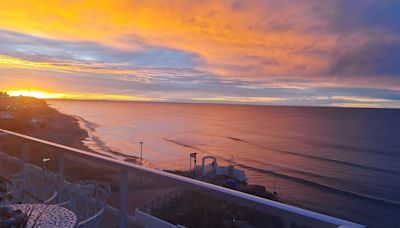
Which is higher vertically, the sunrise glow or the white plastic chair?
the sunrise glow

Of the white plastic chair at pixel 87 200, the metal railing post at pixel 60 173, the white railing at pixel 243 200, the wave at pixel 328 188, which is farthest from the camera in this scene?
the wave at pixel 328 188

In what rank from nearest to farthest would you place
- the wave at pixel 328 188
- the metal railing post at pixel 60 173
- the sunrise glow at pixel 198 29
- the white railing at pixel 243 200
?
the white railing at pixel 243 200 < the metal railing post at pixel 60 173 < the sunrise glow at pixel 198 29 < the wave at pixel 328 188

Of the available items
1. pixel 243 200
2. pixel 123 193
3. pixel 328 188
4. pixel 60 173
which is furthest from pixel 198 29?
pixel 328 188

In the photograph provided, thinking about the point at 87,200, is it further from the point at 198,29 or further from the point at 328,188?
the point at 328,188

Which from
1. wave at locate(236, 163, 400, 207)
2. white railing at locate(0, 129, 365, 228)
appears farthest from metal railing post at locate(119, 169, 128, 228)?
wave at locate(236, 163, 400, 207)

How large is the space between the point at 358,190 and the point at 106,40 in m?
19.5

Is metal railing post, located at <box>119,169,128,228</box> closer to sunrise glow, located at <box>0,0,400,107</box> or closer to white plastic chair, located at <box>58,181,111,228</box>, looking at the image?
white plastic chair, located at <box>58,181,111,228</box>

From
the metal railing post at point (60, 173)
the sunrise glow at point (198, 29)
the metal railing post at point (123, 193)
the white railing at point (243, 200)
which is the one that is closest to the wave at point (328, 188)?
the sunrise glow at point (198, 29)

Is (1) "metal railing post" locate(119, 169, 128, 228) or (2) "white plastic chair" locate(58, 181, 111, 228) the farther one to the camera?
(2) "white plastic chair" locate(58, 181, 111, 228)

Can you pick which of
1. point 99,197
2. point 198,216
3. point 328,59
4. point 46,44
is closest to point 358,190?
point 328,59

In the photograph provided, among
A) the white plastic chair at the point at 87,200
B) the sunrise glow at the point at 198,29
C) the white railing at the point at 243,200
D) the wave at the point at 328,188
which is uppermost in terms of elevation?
the sunrise glow at the point at 198,29

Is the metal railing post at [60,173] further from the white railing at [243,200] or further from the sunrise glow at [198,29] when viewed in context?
the sunrise glow at [198,29]

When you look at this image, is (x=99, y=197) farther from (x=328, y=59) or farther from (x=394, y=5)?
(x=328, y=59)

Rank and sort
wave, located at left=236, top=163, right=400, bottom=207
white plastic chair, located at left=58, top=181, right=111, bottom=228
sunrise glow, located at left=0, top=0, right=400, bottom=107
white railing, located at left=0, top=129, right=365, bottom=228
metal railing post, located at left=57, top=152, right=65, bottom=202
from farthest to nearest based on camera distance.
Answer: wave, located at left=236, top=163, right=400, bottom=207
sunrise glow, located at left=0, top=0, right=400, bottom=107
metal railing post, located at left=57, top=152, right=65, bottom=202
white plastic chair, located at left=58, top=181, right=111, bottom=228
white railing, located at left=0, top=129, right=365, bottom=228
